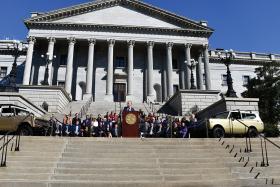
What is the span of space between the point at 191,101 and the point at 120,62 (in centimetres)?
2222

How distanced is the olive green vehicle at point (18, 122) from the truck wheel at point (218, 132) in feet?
33.4

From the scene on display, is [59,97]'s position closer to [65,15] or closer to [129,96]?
[129,96]

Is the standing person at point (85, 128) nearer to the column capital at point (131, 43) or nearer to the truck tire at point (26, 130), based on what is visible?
the truck tire at point (26, 130)

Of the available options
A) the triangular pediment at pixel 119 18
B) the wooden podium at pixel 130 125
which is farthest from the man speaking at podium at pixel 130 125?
the triangular pediment at pixel 119 18

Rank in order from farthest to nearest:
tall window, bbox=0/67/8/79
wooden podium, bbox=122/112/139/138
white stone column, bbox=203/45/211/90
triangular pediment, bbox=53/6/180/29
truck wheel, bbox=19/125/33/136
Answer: tall window, bbox=0/67/8/79
triangular pediment, bbox=53/6/180/29
white stone column, bbox=203/45/211/90
wooden podium, bbox=122/112/139/138
truck wheel, bbox=19/125/33/136

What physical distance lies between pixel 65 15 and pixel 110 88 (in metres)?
13.7

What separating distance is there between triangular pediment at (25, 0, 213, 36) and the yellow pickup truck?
1400 inches

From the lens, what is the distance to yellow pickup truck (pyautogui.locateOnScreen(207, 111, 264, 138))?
2005cm

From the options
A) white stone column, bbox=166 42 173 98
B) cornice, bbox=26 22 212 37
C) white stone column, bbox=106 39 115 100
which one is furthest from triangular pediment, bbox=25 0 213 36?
white stone column, bbox=106 39 115 100

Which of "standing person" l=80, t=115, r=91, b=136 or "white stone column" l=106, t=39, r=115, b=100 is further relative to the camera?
"white stone column" l=106, t=39, r=115, b=100

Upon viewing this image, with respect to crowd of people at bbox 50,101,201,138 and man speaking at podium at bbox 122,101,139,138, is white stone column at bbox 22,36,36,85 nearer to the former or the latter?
crowd of people at bbox 50,101,201,138

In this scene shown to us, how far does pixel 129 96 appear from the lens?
165 feet

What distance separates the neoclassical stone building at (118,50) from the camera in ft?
171

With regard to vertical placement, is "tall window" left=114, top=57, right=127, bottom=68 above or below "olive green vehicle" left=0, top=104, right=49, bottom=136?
above
